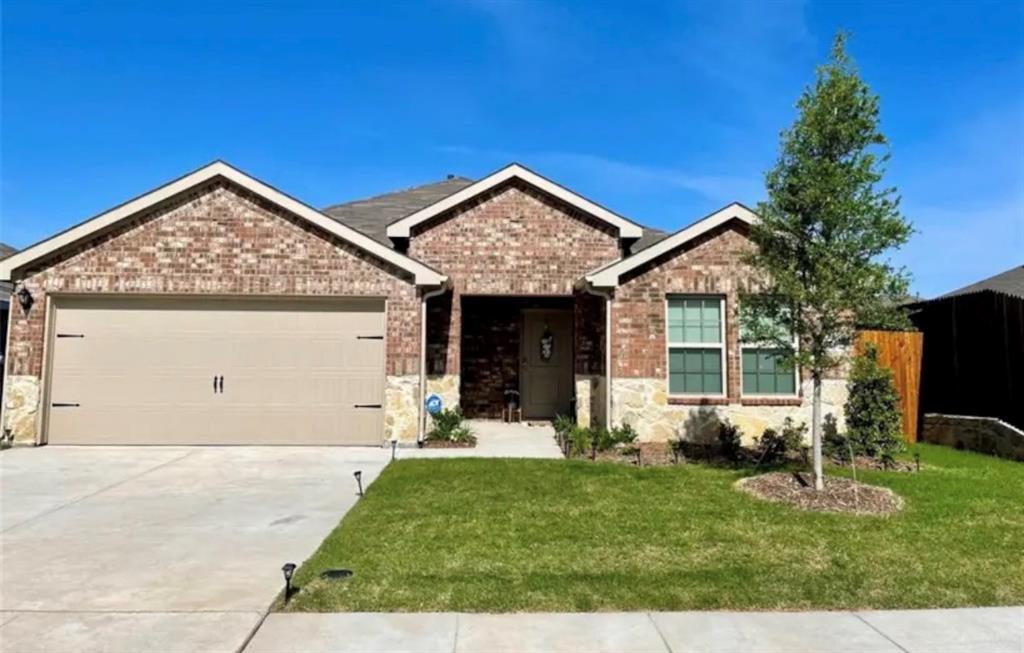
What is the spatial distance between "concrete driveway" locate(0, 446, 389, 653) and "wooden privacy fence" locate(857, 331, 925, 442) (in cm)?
1006

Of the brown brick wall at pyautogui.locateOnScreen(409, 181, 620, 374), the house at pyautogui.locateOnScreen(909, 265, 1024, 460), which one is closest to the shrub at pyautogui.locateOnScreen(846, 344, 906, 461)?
the house at pyautogui.locateOnScreen(909, 265, 1024, 460)

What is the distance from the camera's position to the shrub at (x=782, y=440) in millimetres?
9906

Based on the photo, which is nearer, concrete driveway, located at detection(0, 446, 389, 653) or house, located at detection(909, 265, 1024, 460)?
concrete driveway, located at detection(0, 446, 389, 653)

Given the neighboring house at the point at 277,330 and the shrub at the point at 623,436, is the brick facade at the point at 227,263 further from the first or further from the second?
the shrub at the point at 623,436

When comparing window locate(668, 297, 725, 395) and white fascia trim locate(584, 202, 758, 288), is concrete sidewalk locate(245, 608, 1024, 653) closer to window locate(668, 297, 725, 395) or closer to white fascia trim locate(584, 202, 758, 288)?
window locate(668, 297, 725, 395)

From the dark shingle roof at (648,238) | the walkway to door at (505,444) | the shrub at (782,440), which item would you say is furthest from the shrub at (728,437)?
the dark shingle roof at (648,238)

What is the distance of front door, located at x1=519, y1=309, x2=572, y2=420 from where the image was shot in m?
14.2

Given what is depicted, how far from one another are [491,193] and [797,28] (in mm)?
6240

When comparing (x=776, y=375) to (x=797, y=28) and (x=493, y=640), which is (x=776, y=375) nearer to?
(x=797, y=28)

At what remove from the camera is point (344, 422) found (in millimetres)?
10805

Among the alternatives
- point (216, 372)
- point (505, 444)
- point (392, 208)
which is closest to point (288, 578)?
point (505, 444)

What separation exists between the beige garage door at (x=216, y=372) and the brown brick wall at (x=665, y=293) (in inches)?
168

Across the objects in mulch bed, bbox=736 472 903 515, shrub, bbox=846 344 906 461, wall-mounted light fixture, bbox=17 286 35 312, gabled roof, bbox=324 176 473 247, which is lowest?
mulch bed, bbox=736 472 903 515

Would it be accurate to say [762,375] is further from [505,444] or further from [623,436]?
[505,444]
